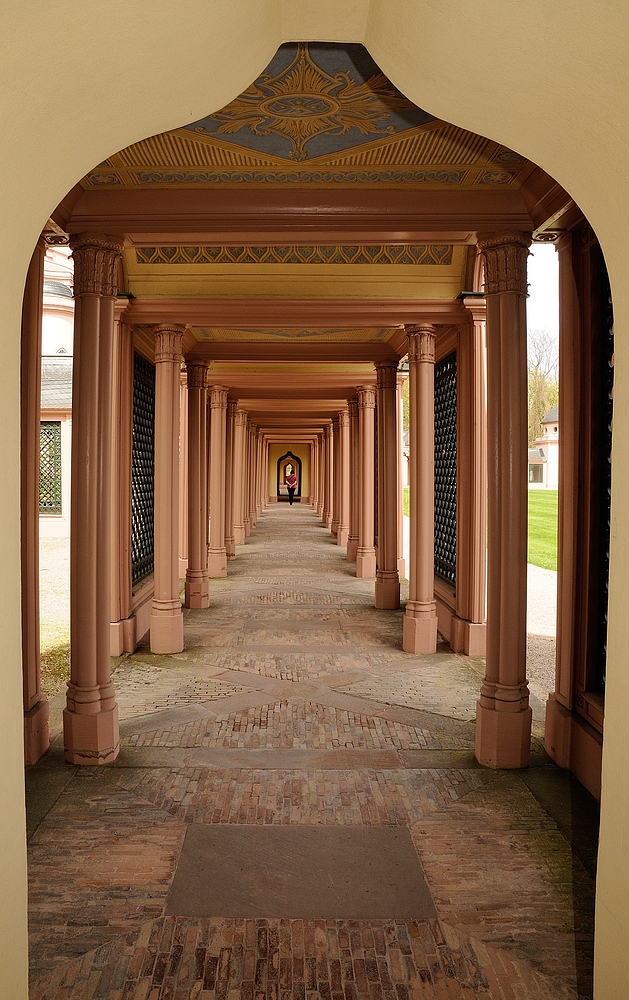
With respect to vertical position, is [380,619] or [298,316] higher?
[298,316]

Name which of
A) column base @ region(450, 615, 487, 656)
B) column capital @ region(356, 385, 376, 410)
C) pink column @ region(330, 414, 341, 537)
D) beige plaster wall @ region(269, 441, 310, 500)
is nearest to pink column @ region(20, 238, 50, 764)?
column base @ region(450, 615, 487, 656)

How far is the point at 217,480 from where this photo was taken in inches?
567

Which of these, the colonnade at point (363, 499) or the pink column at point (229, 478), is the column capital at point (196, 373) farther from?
the pink column at point (229, 478)

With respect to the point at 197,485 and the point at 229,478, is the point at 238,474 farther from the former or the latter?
the point at 197,485

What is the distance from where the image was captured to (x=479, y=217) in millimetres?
4930

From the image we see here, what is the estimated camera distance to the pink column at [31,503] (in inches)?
195

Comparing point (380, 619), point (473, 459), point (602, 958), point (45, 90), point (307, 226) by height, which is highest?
point (307, 226)

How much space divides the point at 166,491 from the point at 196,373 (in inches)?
135

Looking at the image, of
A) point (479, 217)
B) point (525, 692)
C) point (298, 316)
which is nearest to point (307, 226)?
point (479, 217)

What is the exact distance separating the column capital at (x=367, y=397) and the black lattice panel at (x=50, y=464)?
10627 millimetres

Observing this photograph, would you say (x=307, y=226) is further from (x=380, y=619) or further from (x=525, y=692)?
(x=380, y=619)

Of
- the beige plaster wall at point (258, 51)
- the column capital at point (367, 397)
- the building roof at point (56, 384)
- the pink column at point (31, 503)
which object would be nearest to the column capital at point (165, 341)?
the pink column at point (31, 503)

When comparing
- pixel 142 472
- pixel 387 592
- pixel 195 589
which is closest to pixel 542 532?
pixel 387 592

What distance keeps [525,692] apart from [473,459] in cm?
353
